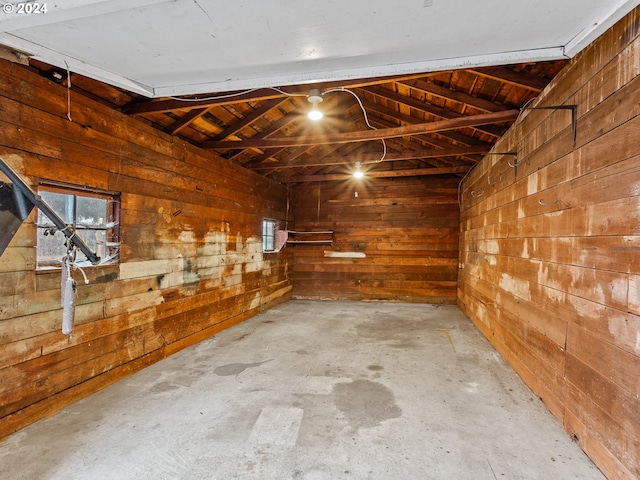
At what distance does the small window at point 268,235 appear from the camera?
5961mm

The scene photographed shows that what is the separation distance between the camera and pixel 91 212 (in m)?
2.73

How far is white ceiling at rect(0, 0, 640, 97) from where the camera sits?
133 centimetres

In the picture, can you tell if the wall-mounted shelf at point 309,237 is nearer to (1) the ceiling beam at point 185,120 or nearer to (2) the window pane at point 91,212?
(1) the ceiling beam at point 185,120

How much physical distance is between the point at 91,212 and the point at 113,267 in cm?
51

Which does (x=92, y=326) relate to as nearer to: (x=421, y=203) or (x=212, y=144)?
(x=212, y=144)

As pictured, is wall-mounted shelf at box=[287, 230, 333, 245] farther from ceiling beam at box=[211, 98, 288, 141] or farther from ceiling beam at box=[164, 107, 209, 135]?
ceiling beam at box=[164, 107, 209, 135]

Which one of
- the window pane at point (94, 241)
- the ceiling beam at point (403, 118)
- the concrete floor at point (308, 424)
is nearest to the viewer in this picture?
the concrete floor at point (308, 424)

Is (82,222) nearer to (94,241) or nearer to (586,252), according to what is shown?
(94,241)

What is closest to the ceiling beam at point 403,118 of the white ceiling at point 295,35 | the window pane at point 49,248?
the white ceiling at point 295,35

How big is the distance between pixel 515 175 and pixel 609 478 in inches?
99.7

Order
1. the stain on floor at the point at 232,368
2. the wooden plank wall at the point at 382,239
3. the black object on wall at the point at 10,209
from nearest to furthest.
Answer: the black object on wall at the point at 10,209, the stain on floor at the point at 232,368, the wooden plank wall at the point at 382,239

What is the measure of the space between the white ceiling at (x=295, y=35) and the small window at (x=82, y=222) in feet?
3.67

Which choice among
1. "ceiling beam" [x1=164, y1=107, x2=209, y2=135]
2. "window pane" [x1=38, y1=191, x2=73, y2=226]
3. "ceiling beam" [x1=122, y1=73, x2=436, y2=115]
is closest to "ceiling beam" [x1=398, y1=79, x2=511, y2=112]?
"ceiling beam" [x1=122, y1=73, x2=436, y2=115]

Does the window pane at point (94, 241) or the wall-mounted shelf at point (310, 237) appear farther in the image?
the wall-mounted shelf at point (310, 237)
